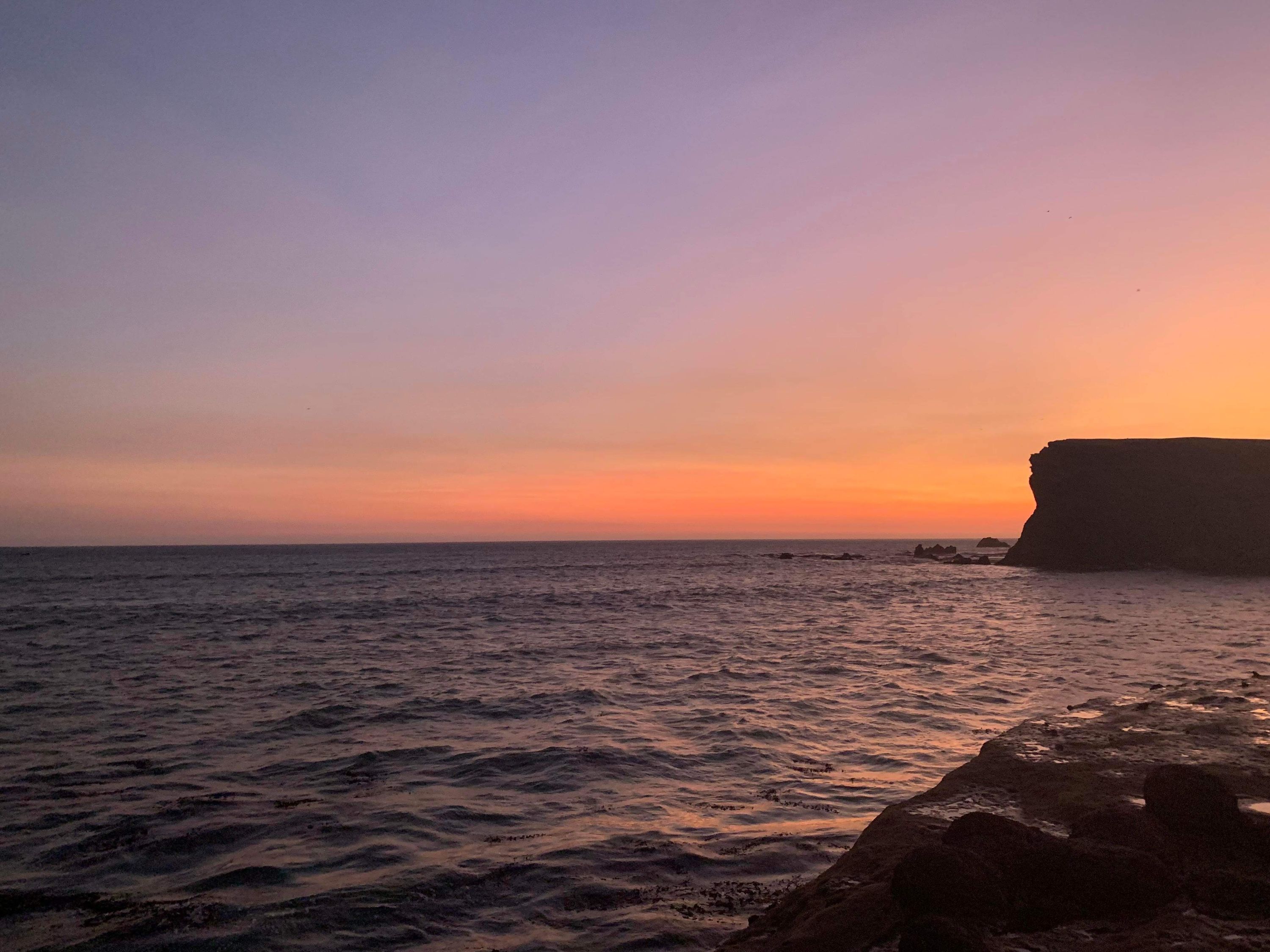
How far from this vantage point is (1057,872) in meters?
5.46

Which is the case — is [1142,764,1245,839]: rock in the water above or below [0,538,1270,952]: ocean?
above

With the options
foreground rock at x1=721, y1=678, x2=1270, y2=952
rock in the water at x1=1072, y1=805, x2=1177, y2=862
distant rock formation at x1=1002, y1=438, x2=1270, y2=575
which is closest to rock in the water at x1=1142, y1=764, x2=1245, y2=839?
foreground rock at x1=721, y1=678, x2=1270, y2=952

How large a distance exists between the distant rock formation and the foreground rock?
227ft

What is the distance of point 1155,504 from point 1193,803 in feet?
241

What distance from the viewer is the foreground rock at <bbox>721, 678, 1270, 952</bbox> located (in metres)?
4.80

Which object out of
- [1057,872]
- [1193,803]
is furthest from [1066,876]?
[1193,803]

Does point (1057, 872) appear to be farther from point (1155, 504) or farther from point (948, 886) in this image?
point (1155, 504)

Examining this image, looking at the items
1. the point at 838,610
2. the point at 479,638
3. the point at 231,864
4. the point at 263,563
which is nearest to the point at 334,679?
the point at 479,638

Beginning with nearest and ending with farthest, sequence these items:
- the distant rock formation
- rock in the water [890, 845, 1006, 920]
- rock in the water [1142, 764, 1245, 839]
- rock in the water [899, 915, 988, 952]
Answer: rock in the water [899, 915, 988, 952] < rock in the water [890, 845, 1006, 920] < rock in the water [1142, 764, 1245, 839] < the distant rock formation

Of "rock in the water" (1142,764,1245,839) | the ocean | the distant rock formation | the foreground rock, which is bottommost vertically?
the ocean

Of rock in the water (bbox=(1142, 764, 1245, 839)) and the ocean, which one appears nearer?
rock in the water (bbox=(1142, 764, 1245, 839))

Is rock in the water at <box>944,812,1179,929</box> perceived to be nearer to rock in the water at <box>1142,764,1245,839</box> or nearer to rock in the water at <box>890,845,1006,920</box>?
rock in the water at <box>890,845,1006,920</box>

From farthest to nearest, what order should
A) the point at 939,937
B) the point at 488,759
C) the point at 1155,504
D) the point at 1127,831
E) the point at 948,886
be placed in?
the point at 1155,504
the point at 488,759
the point at 1127,831
the point at 948,886
the point at 939,937

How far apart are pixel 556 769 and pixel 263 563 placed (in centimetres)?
11597
